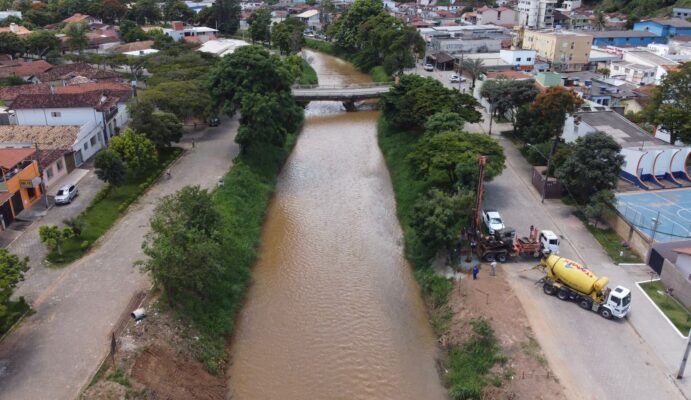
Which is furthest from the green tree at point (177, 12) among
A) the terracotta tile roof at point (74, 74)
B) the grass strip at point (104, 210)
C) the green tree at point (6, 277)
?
the green tree at point (6, 277)

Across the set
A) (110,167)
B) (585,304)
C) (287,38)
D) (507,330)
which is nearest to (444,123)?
(585,304)

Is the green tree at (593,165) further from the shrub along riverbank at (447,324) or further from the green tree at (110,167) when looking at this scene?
the green tree at (110,167)

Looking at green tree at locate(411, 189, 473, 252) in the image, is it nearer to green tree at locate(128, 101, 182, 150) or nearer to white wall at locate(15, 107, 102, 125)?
green tree at locate(128, 101, 182, 150)

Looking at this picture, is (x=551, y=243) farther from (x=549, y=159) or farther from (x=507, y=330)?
(x=549, y=159)

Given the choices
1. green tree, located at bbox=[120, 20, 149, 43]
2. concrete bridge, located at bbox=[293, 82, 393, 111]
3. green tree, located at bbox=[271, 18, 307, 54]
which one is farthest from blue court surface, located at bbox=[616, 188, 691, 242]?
green tree, located at bbox=[120, 20, 149, 43]

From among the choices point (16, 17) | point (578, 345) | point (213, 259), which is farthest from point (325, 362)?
point (16, 17)

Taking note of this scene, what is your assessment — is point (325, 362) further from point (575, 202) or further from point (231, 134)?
point (231, 134)
